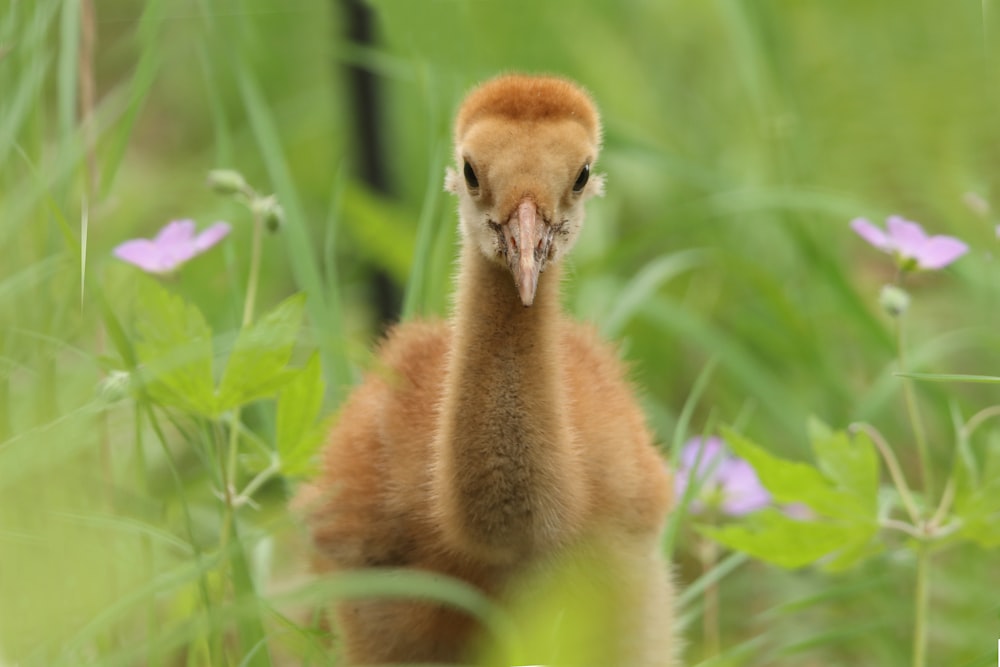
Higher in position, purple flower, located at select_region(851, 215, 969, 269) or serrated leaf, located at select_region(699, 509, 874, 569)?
purple flower, located at select_region(851, 215, 969, 269)

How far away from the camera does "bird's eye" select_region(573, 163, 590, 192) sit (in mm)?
2135

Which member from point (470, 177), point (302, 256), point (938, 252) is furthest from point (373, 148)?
point (938, 252)

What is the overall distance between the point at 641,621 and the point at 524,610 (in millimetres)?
230

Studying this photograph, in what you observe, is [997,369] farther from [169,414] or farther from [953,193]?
[169,414]

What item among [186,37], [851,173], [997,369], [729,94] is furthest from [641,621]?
[186,37]

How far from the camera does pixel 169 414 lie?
6.58 ft

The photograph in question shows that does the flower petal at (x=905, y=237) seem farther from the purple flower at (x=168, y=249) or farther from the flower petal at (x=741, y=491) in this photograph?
the purple flower at (x=168, y=249)

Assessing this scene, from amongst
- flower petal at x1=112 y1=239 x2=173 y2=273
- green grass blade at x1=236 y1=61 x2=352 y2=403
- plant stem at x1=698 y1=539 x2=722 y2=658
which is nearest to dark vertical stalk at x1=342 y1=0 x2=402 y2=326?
green grass blade at x1=236 y1=61 x2=352 y2=403

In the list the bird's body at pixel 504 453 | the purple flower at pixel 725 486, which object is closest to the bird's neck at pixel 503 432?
the bird's body at pixel 504 453

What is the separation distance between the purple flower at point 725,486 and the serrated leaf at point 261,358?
0.86 m

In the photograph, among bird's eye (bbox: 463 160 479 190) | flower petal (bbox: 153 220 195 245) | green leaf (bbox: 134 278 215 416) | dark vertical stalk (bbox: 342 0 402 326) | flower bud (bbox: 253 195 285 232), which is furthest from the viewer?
dark vertical stalk (bbox: 342 0 402 326)

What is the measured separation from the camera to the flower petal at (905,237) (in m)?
2.35

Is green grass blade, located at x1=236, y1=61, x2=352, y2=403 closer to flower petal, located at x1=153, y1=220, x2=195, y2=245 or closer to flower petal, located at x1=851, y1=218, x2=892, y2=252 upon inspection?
flower petal, located at x1=153, y1=220, x2=195, y2=245

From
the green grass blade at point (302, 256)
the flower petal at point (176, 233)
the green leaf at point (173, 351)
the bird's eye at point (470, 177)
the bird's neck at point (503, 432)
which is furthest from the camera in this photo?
the green grass blade at point (302, 256)
